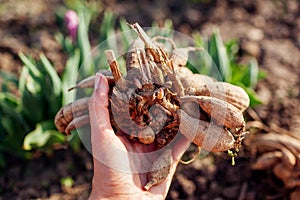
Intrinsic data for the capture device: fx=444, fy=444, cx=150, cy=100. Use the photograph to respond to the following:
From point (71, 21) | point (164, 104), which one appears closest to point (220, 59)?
point (164, 104)

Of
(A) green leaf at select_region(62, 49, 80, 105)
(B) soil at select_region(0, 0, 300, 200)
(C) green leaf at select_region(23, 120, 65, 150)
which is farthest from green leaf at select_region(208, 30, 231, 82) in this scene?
(C) green leaf at select_region(23, 120, 65, 150)

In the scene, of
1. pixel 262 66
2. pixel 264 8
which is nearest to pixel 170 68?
pixel 262 66

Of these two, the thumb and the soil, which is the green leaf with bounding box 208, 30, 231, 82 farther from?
the thumb

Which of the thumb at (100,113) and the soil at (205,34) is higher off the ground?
the thumb at (100,113)

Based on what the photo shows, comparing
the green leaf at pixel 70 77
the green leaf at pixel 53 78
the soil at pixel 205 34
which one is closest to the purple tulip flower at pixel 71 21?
the green leaf at pixel 70 77

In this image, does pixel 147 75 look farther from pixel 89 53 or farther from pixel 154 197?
pixel 89 53

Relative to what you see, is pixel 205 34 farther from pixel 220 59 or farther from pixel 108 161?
pixel 108 161

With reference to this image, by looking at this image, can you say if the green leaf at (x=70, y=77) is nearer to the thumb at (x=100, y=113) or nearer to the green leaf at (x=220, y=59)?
the thumb at (x=100, y=113)
